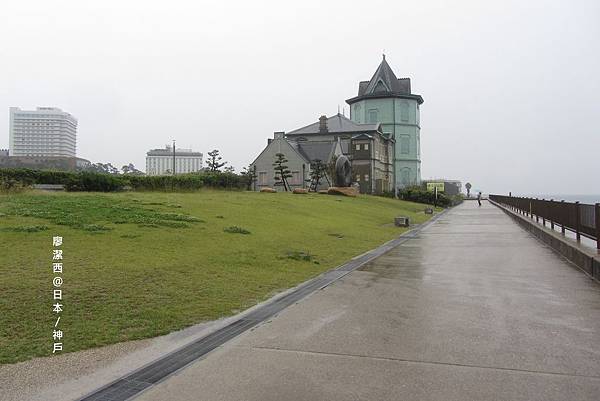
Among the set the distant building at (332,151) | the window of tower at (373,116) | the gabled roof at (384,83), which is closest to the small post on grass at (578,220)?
the distant building at (332,151)

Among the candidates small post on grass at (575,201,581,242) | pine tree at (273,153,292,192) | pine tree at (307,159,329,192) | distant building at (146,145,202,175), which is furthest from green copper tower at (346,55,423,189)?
small post on grass at (575,201,581,242)

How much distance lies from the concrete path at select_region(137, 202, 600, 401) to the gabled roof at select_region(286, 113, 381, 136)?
51.9m

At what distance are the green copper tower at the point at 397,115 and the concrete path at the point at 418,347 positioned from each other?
200ft

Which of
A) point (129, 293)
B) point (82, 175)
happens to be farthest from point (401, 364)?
point (82, 175)

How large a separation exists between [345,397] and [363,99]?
68.2 meters

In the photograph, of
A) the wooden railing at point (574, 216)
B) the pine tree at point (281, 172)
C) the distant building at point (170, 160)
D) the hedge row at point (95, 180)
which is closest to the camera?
the wooden railing at point (574, 216)

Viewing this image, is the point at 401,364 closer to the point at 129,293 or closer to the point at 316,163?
the point at 129,293

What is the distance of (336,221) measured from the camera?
19391 mm

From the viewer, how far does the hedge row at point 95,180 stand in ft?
61.6

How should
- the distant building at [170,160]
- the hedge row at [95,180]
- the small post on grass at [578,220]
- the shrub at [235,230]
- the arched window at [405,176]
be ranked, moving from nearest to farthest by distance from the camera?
1. the small post on grass at [578,220]
2. the shrub at [235,230]
3. the hedge row at [95,180]
4. the arched window at [405,176]
5. the distant building at [170,160]

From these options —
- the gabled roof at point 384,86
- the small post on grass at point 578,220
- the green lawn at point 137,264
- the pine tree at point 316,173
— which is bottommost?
the green lawn at point 137,264

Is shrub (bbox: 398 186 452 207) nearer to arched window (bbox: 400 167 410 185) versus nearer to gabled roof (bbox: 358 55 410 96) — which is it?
arched window (bbox: 400 167 410 185)

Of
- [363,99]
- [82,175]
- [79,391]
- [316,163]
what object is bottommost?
[79,391]

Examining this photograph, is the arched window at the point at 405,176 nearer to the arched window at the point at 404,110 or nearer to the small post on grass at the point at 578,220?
the arched window at the point at 404,110
